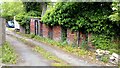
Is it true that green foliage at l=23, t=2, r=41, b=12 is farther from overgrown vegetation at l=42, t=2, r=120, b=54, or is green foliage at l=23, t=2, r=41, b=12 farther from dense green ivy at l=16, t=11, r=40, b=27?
overgrown vegetation at l=42, t=2, r=120, b=54

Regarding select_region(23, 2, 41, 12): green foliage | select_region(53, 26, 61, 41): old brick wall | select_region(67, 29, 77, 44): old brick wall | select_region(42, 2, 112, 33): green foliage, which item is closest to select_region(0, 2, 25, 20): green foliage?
select_region(23, 2, 41, 12): green foliage

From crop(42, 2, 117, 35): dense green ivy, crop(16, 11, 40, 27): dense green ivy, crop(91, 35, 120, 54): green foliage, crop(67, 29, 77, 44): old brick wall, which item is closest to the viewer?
crop(91, 35, 120, 54): green foliage

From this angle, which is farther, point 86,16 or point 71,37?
point 71,37

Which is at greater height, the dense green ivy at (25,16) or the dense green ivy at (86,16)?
the dense green ivy at (86,16)

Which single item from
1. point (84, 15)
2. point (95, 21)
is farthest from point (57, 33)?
point (95, 21)

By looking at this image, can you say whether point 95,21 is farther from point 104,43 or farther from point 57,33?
point 57,33

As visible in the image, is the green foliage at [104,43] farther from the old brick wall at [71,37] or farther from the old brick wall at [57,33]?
the old brick wall at [57,33]

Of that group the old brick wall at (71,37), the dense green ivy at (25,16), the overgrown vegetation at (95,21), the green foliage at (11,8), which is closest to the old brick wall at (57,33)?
the old brick wall at (71,37)

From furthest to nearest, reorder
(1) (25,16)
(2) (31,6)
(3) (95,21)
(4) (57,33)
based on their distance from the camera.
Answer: (2) (31,6) < (1) (25,16) < (4) (57,33) < (3) (95,21)

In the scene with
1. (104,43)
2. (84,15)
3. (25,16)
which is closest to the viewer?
(104,43)

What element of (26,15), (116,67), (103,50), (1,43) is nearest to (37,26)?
→ (26,15)

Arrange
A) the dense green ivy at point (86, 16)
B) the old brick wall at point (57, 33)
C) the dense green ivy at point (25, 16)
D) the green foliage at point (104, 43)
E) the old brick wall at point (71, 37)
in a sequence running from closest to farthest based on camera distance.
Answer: the green foliage at point (104, 43) → the dense green ivy at point (86, 16) → the old brick wall at point (71, 37) → the old brick wall at point (57, 33) → the dense green ivy at point (25, 16)

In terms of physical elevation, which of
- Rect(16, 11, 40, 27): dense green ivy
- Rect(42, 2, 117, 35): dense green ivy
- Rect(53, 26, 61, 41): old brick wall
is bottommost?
Rect(53, 26, 61, 41): old brick wall

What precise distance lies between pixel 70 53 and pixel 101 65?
3504 millimetres
